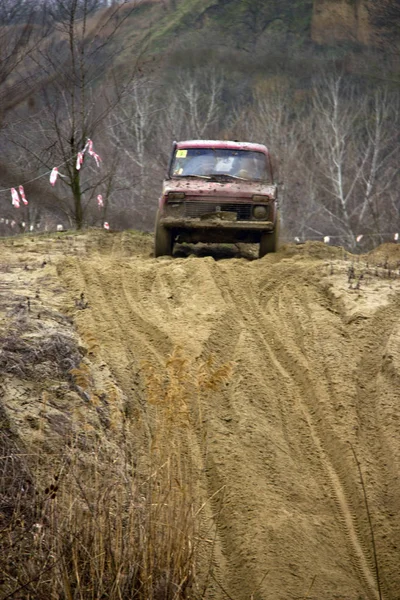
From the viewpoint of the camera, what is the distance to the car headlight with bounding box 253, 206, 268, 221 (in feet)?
37.4

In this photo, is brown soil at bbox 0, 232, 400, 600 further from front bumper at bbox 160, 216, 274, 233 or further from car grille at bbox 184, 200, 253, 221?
car grille at bbox 184, 200, 253, 221

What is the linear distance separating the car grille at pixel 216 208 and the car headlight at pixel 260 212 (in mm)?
67

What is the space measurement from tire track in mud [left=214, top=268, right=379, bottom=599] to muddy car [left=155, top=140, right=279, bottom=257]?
1.59 metres

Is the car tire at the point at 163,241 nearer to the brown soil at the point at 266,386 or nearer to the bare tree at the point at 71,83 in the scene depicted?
the brown soil at the point at 266,386

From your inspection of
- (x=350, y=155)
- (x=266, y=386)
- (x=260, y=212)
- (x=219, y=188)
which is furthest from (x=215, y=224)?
(x=350, y=155)

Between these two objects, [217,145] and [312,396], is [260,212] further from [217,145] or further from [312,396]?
[312,396]

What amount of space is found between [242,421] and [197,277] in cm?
370

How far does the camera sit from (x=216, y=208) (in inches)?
446

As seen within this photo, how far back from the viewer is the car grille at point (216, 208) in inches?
447

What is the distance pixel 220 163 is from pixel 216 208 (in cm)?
118

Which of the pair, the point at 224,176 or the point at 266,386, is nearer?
the point at 266,386

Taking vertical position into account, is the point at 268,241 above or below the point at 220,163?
below

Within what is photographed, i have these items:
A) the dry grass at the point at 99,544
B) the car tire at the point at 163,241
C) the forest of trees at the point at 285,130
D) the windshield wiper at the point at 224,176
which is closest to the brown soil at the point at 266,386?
the dry grass at the point at 99,544

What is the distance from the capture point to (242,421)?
6184 millimetres
